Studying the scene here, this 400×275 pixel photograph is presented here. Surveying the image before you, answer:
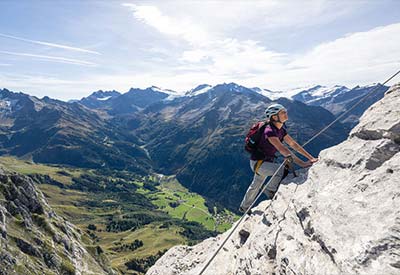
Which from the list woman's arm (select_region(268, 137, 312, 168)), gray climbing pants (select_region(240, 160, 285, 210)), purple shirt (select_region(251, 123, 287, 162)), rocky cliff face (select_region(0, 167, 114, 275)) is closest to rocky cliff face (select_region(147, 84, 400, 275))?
gray climbing pants (select_region(240, 160, 285, 210))

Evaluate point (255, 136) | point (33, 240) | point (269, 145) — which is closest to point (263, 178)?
point (269, 145)

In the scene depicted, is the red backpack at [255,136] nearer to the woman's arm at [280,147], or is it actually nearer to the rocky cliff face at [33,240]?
the woman's arm at [280,147]

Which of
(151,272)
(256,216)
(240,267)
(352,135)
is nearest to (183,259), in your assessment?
(151,272)

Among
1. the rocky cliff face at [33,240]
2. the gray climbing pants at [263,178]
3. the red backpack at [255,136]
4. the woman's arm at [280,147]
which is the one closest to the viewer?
the woman's arm at [280,147]

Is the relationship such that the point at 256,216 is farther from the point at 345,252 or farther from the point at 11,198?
the point at 11,198

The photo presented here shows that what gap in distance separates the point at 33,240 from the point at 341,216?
151682 millimetres

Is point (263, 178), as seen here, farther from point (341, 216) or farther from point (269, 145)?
point (341, 216)

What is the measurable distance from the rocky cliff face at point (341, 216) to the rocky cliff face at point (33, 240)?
118 metres

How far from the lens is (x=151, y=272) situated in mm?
28547

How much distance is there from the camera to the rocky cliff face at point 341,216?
375 inches

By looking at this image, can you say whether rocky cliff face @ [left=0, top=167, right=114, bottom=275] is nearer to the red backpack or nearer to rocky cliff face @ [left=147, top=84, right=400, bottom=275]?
the red backpack

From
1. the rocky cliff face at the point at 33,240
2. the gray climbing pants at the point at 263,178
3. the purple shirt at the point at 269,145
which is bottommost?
the rocky cliff face at the point at 33,240

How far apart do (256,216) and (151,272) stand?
43.3 ft

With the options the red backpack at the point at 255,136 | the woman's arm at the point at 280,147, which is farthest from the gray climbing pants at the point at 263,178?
the woman's arm at the point at 280,147
